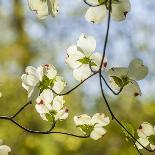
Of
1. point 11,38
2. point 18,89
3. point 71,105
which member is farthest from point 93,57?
point 11,38

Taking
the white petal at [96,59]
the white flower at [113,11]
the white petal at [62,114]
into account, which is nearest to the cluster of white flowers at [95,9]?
the white flower at [113,11]

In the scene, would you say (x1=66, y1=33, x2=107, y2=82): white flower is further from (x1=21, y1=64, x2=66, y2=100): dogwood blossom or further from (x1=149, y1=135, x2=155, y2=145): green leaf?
(x1=149, y1=135, x2=155, y2=145): green leaf

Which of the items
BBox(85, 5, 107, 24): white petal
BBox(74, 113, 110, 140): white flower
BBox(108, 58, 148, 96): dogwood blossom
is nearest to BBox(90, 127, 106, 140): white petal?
BBox(74, 113, 110, 140): white flower

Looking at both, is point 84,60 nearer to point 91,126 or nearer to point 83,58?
point 83,58

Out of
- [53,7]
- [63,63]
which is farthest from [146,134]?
[63,63]

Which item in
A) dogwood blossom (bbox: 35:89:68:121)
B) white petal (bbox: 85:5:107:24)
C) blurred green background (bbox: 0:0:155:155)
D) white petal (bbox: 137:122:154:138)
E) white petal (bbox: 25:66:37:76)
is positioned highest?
white petal (bbox: 85:5:107:24)

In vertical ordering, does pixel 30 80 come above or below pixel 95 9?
below
